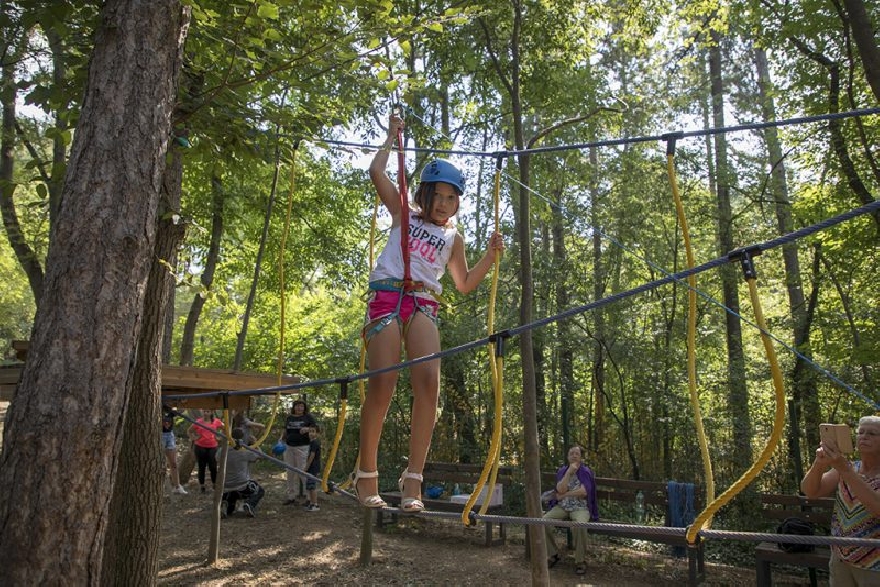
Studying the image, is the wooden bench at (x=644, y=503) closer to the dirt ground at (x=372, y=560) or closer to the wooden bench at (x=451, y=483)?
the dirt ground at (x=372, y=560)

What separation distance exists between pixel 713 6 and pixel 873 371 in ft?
16.0

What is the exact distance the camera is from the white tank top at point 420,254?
3.02 meters

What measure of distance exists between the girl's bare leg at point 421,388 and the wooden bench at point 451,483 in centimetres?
543

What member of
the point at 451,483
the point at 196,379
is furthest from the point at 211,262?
the point at 196,379

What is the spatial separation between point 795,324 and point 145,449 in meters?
9.33

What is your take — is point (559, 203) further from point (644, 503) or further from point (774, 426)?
point (774, 426)

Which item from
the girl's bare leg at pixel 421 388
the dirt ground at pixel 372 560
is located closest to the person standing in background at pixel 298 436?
the dirt ground at pixel 372 560

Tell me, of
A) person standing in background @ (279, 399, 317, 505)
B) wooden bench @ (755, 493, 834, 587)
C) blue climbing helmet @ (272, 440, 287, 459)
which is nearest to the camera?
wooden bench @ (755, 493, 834, 587)

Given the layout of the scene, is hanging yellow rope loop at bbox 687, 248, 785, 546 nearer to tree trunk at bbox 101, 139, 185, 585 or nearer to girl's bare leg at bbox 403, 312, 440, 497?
girl's bare leg at bbox 403, 312, 440, 497

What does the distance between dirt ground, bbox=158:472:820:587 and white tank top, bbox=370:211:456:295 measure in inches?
188

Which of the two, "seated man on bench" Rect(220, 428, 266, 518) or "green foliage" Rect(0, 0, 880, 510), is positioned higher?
"green foliage" Rect(0, 0, 880, 510)

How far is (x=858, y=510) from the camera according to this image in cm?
327

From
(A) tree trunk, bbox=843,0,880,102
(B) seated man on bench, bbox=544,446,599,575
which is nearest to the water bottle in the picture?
(B) seated man on bench, bbox=544,446,599,575

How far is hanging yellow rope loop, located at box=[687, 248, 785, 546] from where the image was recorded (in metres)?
2.20
